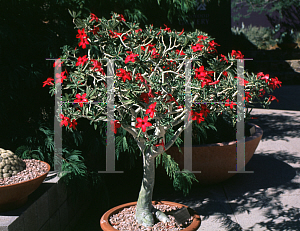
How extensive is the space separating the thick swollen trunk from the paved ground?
0.68 meters

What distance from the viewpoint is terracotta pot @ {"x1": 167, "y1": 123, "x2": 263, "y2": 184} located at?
3.60 metres

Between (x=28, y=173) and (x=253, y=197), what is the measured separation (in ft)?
7.53

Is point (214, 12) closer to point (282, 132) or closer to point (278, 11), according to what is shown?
point (282, 132)

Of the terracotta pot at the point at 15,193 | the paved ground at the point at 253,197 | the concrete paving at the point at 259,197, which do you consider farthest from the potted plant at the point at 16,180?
the concrete paving at the point at 259,197

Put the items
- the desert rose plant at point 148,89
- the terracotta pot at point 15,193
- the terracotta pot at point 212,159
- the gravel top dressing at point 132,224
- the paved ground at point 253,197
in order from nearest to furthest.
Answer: the desert rose plant at point 148,89 → the terracotta pot at point 15,193 → the gravel top dressing at point 132,224 → the paved ground at point 253,197 → the terracotta pot at point 212,159

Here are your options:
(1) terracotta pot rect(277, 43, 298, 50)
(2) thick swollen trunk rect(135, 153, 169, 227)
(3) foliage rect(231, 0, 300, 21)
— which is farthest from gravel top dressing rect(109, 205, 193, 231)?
(3) foliage rect(231, 0, 300, 21)

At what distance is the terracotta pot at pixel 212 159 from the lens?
3600 millimetres

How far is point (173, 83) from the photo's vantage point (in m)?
2.01

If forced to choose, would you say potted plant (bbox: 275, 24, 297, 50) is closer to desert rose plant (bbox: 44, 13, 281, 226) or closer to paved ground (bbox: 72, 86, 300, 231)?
paved ground (bbox: 72, 86, 300, 231)

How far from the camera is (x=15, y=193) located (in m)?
2.15

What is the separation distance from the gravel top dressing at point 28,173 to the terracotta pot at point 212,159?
4.93ft

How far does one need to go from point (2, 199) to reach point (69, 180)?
2.40 feet

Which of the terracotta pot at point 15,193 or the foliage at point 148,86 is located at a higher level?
the foliage at point 148,86

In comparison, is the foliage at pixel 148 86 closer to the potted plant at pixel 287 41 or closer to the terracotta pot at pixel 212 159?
the terracotta pot at pixel 212 159
